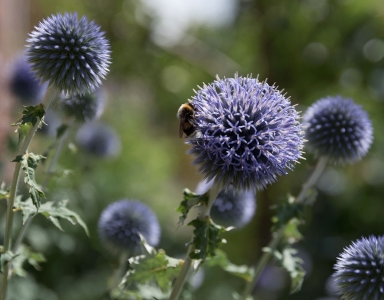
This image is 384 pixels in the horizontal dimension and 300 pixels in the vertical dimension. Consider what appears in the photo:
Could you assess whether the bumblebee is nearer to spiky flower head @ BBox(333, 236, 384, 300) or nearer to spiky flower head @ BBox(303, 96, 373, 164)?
spiky flower head @ BBox(333, 236, 384, 300)

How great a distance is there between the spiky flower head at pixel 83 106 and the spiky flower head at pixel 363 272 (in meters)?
1.86

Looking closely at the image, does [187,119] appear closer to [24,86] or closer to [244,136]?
[244,136]

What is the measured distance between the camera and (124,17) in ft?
27.1

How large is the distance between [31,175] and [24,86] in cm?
258

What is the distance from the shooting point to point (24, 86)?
13.9 ft

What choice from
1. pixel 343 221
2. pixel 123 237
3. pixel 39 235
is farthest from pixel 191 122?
pixel 343 221

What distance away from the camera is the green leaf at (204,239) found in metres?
1.96

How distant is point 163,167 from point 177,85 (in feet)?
5.97

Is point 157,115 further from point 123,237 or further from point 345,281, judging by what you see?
point 345,281

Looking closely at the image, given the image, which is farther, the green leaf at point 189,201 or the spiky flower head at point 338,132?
the spiky flower head at point 338,132

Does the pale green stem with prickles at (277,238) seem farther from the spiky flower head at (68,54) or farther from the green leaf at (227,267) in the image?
the spiky flower head at (68,54)

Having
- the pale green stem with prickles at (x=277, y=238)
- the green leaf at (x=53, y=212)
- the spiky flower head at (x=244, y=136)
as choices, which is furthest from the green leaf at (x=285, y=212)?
the green leaf at (x=53, y=212)

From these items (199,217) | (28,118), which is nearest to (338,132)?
(199,217)

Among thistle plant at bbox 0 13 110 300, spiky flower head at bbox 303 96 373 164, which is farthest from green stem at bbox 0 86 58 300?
spiky flower head at bbox 303 96 373 164
